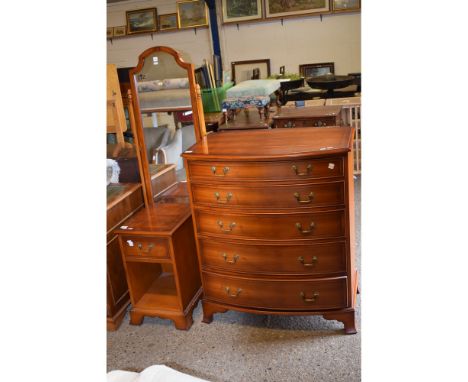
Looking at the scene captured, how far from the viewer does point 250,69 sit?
32.7ft

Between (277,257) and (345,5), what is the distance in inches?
312

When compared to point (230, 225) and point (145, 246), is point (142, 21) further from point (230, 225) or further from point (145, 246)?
point (230, 225)

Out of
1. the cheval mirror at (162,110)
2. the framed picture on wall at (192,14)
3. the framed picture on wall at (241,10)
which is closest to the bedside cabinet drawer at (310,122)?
the cheval mirror at (162,110)

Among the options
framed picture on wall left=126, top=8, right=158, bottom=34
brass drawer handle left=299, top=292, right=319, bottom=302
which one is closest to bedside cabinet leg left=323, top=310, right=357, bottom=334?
brass drawer handle left=299, top=292, right=319, bottom=302

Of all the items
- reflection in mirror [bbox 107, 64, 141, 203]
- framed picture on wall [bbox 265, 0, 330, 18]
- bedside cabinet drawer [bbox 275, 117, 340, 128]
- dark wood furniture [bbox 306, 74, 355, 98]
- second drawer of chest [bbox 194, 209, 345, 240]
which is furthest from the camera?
framed picture on wall [bbox 265, 0, 330, 18]

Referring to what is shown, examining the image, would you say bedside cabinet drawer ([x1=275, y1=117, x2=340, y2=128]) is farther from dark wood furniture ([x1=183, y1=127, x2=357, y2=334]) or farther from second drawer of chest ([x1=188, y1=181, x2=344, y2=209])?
second drawer of chest ([x1=188, y1=181, x2=344, y2=209])

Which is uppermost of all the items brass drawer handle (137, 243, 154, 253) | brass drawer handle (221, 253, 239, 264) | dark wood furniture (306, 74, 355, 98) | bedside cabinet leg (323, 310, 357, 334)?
dark wood furniture (306, 74, 355, 98)

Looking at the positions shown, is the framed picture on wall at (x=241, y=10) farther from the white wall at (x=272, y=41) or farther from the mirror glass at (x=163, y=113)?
the mirror glass at (x=163, y=113)

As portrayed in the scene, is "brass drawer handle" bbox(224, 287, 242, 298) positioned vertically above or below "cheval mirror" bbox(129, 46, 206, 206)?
below

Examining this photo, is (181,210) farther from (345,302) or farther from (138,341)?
(345,302)

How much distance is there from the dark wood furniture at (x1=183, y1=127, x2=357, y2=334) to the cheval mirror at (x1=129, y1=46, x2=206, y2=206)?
1.26ft

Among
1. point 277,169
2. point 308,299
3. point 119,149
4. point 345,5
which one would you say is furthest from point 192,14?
point 308,299

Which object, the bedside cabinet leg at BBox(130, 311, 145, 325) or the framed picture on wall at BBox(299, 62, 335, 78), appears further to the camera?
the framed picture on wall at BBox(299, 62, 335, 78)

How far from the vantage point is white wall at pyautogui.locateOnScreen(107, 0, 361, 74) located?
922 centimetres
